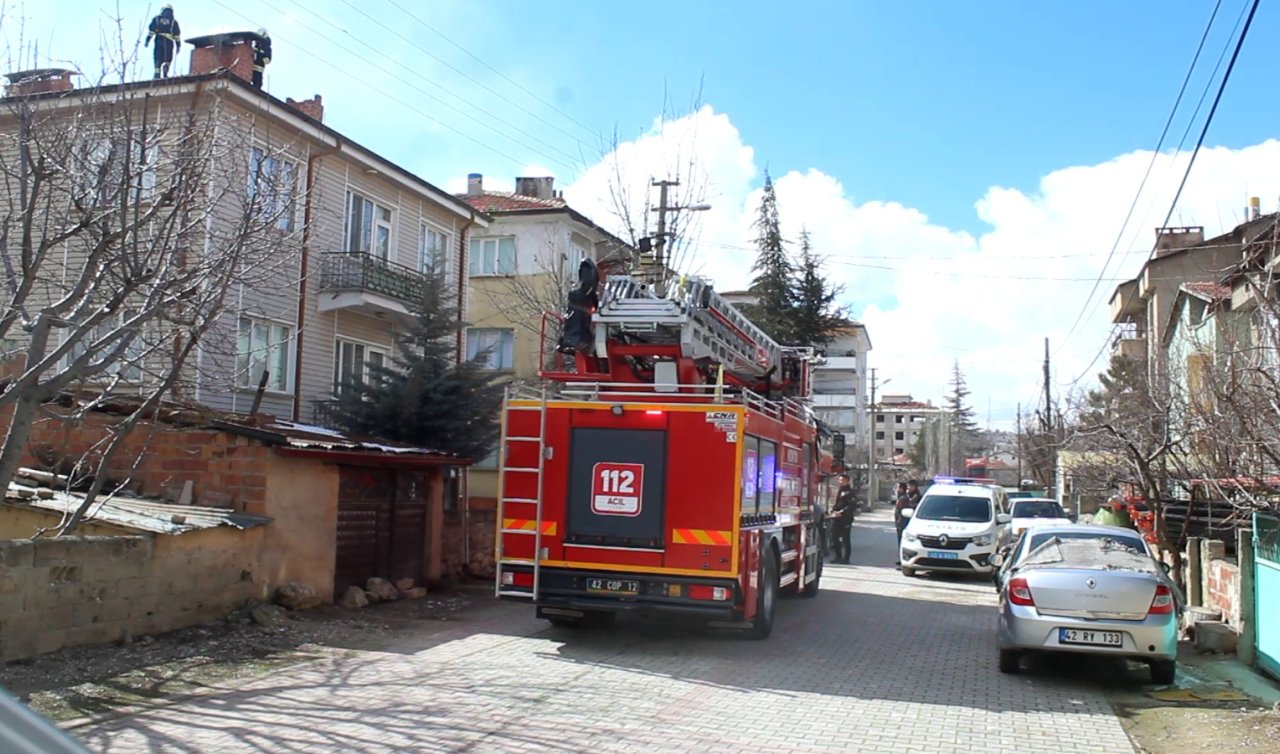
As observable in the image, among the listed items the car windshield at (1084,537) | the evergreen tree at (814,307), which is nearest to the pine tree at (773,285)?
the evergreen tree at (814,307)

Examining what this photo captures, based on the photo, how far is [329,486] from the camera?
43.5ft

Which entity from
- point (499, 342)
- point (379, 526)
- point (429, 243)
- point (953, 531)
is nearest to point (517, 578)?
point (379, 526)

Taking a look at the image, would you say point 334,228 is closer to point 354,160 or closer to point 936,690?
point 354,160

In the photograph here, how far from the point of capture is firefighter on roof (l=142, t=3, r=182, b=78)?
11.6 m

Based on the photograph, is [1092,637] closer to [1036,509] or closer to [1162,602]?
[1162,602]

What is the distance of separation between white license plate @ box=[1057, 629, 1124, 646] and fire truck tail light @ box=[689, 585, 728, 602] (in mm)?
3335

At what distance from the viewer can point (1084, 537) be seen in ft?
35.8

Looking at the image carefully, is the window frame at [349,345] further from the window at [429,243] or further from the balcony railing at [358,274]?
the window at [429,243]

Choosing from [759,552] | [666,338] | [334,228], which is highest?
[334,228]

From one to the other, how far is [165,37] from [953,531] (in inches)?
634

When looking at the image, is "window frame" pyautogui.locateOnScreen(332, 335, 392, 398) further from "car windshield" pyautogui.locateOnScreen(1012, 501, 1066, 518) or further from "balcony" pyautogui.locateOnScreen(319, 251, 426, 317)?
"car windshield" pyautogui.locateOnScreen(1012, 501, 1066, 518)

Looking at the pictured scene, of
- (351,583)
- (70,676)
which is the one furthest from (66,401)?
(70,676)

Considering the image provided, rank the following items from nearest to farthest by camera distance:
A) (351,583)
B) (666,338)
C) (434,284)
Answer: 1. (666,338)
2. (351,583)
3. (434,284)

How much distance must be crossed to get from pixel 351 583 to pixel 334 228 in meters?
9.23
